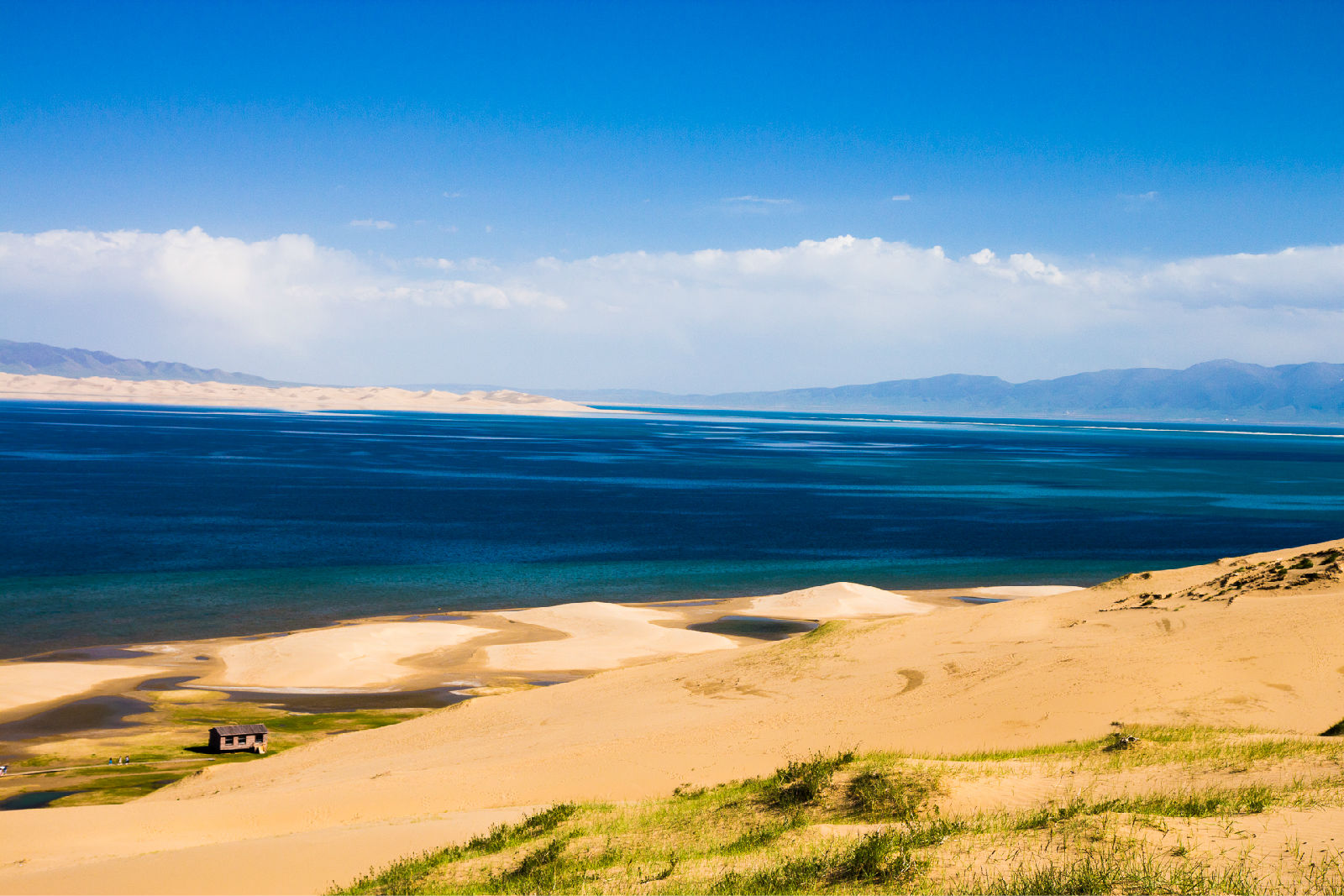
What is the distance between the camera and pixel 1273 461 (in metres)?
188

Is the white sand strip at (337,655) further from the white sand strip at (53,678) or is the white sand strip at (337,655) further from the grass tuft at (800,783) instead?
the grass tuft at (800,783)

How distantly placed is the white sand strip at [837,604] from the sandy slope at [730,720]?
565 inches

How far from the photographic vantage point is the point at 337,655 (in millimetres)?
38062

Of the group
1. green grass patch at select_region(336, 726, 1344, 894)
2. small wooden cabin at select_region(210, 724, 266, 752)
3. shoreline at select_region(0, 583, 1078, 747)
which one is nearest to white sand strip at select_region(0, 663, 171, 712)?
shoreline at select_region(0, 583, 1078, 747)

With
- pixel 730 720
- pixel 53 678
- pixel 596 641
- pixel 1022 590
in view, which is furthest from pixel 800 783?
pixel 1022 590

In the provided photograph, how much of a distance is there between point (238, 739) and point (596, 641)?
56.8ft

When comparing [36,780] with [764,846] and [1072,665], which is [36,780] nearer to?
[764,846]

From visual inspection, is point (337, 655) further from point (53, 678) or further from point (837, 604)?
point (837, 604)

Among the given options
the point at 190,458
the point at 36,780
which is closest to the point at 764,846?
the point at 36,780

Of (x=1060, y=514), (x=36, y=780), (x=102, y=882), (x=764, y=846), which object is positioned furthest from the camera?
(x=1060, y=514)

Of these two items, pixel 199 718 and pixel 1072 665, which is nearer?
pixel 1072 665

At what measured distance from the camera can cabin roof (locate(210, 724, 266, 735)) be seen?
26969mm

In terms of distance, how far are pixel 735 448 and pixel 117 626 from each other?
157556mm

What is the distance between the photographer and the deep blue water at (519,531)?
50.5 metres
